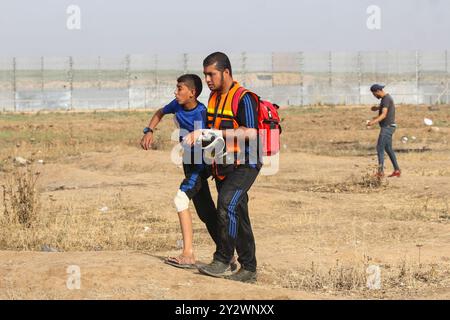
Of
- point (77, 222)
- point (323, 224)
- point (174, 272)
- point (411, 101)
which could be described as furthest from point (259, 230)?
point (411, 101)

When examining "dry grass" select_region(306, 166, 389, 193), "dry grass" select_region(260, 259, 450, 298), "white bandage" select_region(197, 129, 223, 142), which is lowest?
"dry grass" select_region(260, 259, 450, 298)

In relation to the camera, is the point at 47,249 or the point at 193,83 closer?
the point at 193,83

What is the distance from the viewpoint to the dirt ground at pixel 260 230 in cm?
723

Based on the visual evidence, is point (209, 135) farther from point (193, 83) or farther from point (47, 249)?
point (47, 249)

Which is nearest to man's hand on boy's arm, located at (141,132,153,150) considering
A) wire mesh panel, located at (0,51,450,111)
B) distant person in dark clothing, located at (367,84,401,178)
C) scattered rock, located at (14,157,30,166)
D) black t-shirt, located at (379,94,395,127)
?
distant person in dark clothing, located at (367,84,401,178)

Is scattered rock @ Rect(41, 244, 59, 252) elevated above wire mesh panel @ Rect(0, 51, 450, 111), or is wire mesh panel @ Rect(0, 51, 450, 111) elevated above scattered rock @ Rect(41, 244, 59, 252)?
wire mesh panel @ Rect(0, 51, 450, 111)

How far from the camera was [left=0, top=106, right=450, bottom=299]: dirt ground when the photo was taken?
23.7ft

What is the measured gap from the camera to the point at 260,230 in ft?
37.9

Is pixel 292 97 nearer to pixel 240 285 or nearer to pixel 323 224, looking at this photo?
pixel 323 224

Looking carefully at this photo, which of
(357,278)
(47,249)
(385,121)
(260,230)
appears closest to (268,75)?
(385,121)

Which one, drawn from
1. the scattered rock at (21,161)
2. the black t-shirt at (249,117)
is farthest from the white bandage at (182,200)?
the scattered rock at (21,161)

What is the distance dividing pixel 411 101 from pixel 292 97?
585 centimetres

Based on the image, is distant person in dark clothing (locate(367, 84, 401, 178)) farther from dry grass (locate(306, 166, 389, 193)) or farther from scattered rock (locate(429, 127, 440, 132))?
scattered rock (locate(429, 127, 440, 132))

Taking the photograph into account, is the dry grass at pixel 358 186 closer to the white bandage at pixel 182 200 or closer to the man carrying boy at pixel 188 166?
the man carrying boy at pixel 188 166
